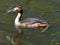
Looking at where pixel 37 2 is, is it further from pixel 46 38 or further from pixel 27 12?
pixel 46 38

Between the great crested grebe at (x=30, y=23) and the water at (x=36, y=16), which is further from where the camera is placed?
the great crested grebe at (x=30, y=23)

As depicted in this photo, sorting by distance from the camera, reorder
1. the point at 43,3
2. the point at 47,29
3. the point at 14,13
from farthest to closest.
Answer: the point at 43,3 < the point at 14,13 < the point at 47,29

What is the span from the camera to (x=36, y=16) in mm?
16219

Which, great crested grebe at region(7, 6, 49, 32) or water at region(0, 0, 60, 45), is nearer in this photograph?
water at region(0, 0, 60, 45)

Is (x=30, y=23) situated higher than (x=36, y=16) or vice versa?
(x=36, y=16)

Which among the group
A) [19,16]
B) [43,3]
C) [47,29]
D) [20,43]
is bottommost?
[20,43]

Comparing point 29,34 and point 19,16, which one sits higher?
point 19,16

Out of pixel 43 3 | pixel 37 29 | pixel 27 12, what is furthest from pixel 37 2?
pixel 37 29

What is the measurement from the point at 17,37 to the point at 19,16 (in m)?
1.79

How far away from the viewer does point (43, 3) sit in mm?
17969

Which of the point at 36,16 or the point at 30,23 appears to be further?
the point at 36,16

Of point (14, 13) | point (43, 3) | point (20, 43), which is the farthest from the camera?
point (43, 3)

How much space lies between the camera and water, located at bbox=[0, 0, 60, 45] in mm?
13531

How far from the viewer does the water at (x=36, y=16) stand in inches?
533
